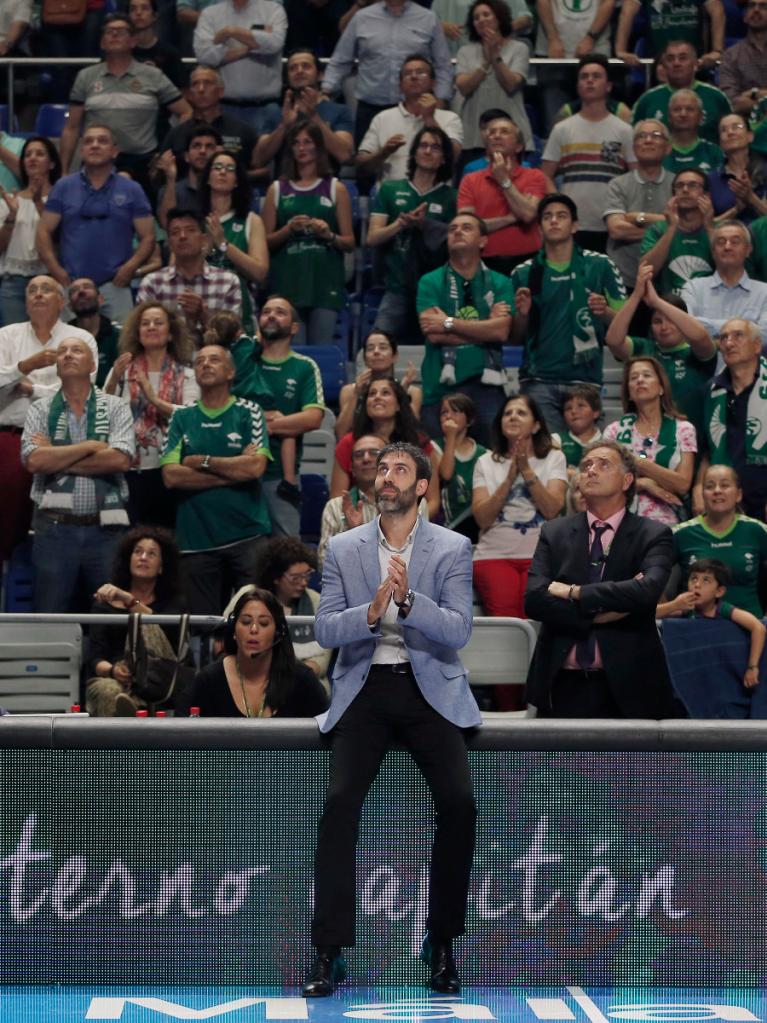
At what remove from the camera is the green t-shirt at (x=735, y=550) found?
10.2 metres

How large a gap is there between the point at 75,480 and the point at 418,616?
440cm

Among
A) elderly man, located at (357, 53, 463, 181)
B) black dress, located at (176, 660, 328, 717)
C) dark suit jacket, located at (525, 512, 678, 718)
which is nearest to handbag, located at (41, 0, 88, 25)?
elderly man, located at (357, 53, 463, 181)

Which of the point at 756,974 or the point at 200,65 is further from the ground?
the point at 200,65

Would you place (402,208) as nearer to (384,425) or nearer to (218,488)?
(384,425)

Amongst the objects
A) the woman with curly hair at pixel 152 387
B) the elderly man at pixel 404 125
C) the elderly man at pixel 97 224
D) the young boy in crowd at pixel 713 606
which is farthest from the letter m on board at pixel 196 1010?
the elderly man at pixel 404 125

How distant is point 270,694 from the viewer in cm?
818

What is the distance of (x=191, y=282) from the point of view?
12.2 meters

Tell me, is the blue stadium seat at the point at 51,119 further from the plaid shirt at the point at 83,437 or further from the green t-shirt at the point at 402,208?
the plaid shirt at the point at 83,437

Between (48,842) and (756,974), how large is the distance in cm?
260

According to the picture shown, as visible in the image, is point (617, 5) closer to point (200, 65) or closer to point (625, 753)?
point (200, 65)

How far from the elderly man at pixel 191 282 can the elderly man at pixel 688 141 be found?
141 inches

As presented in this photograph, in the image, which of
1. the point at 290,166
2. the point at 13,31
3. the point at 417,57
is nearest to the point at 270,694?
the point at 290,166

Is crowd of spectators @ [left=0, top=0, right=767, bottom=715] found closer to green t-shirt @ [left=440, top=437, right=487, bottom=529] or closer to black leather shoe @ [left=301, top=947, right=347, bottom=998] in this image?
green t-shirt @ [left=440, top=437, right=487, bottom=529]

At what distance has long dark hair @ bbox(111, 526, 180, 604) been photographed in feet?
32.2
